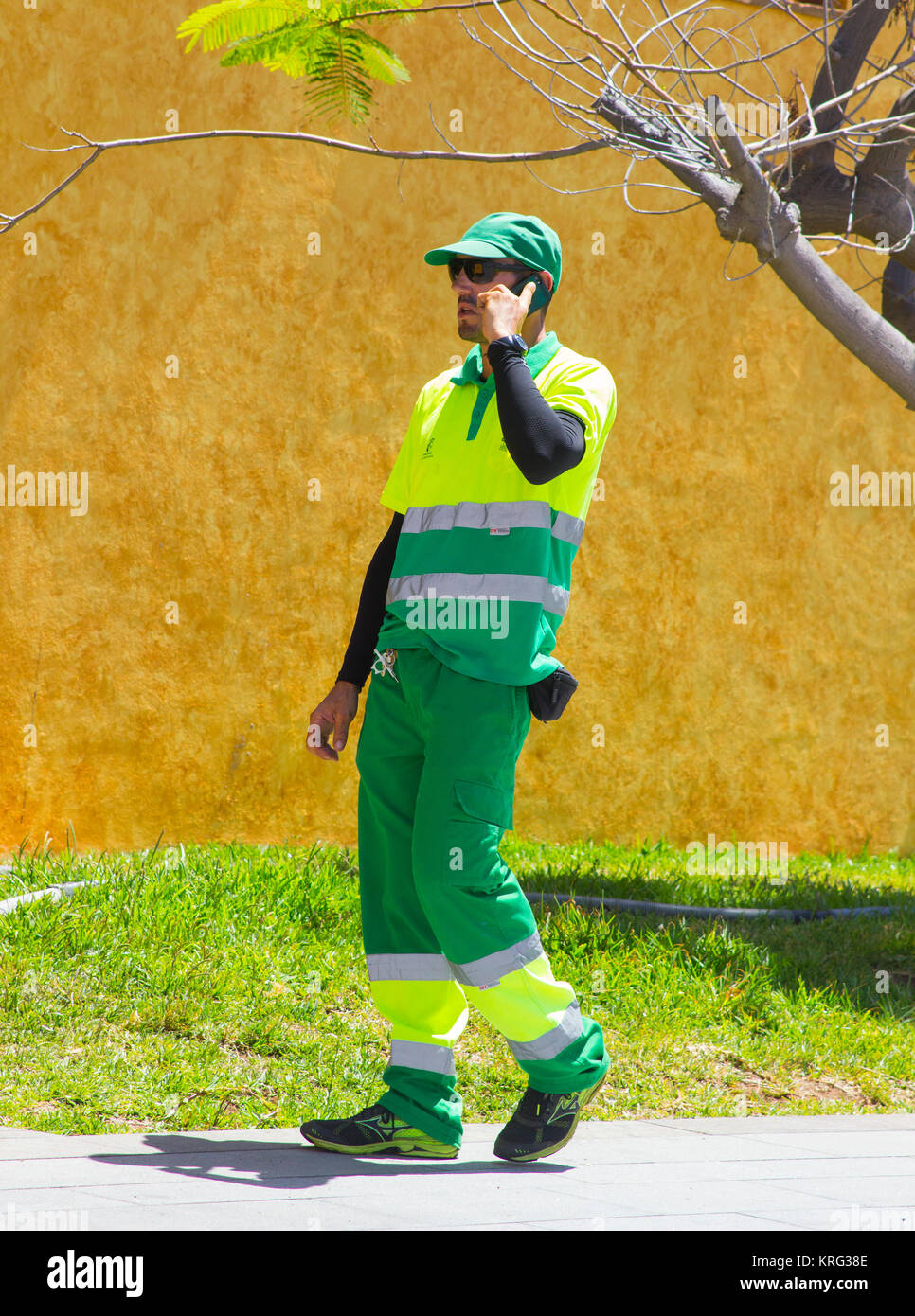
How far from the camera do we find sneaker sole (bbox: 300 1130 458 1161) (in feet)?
11.3

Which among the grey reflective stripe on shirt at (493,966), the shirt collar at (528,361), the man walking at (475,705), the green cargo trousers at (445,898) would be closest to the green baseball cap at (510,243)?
the man walking at (475,705)

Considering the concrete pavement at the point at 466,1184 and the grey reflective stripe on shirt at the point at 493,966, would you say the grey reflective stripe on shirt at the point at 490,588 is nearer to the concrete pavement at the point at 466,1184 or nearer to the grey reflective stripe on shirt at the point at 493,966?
the grey reflective stripe on shirt at the point at 493,966

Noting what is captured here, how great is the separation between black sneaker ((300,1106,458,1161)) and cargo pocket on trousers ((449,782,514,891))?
2.06 feet

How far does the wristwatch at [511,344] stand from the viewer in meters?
3.33

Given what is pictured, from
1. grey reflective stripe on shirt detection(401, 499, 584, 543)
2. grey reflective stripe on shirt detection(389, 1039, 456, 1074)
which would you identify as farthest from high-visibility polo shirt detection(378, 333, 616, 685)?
grey reflective stripe on shirt detection(389, 1039, 456, 1074)

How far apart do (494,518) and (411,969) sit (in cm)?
107

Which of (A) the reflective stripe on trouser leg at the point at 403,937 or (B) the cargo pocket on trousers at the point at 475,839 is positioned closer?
(B) the cargo pocket on trousers at the point at 475,839

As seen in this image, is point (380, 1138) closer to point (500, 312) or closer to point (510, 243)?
point (500, 312)

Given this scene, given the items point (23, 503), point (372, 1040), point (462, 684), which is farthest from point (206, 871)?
point (462, 684)

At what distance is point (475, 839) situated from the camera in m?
3.30

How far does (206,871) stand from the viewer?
6.14m

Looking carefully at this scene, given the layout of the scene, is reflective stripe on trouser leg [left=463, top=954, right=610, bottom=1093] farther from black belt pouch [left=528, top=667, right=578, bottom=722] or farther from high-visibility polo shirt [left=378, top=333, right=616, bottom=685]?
high-visibility polo shirt [left=378, top=333, right=616, bottom=685]
